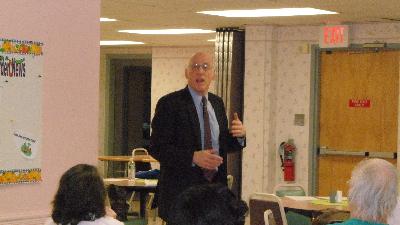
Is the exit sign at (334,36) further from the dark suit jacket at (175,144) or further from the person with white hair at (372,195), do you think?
the person with white hair at (372,195)

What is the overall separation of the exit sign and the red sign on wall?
31.9 inches

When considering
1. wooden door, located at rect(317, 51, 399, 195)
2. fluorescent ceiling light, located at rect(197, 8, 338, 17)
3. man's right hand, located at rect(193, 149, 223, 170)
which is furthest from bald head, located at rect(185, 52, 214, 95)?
wooden door, located at rect(317, 51, 399, 195)

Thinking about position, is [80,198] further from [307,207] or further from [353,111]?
[353,111]

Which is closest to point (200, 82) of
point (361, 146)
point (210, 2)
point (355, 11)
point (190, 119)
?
point (190, 119)

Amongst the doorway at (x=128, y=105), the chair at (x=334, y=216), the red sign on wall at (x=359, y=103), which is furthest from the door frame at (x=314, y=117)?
the doorway at (x=128, y=105)

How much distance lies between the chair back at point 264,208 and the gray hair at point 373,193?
329 centimetres

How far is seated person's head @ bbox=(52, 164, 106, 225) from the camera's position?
3984 mm

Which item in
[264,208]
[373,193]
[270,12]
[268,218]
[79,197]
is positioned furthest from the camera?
[270,12]

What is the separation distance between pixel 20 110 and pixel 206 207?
323 centimetres

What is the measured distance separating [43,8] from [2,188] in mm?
1205

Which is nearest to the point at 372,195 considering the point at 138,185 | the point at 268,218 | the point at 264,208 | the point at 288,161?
the point at 268,218

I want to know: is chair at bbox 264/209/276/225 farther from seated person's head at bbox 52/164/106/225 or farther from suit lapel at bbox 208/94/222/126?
seated person's head at bbox 52/164/106/225

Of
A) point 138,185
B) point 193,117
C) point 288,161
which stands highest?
point 193,117

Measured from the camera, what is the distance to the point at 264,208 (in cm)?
721
